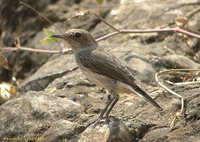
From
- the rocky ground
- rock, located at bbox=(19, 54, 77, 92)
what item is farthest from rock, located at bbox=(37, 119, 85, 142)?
rock, located at bbox=(19, 54, 77, 92)

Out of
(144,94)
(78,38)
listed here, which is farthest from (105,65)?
(144,94)

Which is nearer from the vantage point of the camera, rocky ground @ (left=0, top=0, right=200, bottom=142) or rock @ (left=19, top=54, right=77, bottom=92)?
rocky ground @ (left=0, top=0, right=200, bottom=142)

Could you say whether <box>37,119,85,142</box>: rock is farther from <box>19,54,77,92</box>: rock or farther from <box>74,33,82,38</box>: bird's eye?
<box>19,54,77,92</box>: rock

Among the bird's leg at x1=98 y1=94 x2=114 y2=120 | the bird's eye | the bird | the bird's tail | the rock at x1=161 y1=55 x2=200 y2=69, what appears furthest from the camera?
the rock at x1=161 y1=55 x2=200 y2=69

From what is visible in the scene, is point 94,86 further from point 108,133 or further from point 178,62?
point 108,133

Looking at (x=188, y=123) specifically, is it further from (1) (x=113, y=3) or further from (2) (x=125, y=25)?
(1) (x=113, y=3)

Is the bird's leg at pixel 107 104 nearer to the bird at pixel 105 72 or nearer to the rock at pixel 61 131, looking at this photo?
the bird at pixel 105 72

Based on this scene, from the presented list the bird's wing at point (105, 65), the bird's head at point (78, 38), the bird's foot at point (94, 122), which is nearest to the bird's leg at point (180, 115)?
the bird's wing at point (105, 65)
